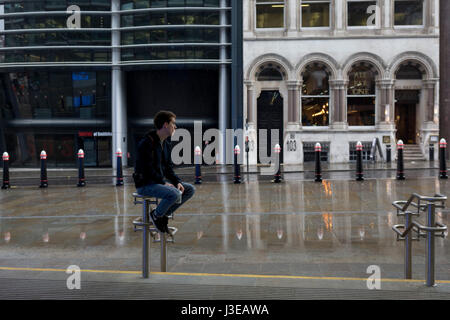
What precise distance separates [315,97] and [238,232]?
1927cm

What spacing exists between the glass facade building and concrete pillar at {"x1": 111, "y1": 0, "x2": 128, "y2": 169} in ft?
0.19

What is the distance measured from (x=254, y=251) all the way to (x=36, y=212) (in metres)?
6.28

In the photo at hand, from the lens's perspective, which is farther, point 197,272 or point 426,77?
point 426,77

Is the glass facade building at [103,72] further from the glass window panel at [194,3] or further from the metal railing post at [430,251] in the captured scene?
the metal railing post at [430,251]

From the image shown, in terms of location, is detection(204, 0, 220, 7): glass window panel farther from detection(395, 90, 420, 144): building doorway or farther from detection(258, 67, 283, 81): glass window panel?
detection(395, 90, 420, 144): building doorway

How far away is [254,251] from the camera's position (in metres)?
7.05

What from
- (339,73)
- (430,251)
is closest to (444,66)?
(339,73)

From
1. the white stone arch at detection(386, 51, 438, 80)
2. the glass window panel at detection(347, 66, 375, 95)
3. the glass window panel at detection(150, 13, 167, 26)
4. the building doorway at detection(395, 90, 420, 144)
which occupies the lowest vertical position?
the building doorway at detection(395, 90, 420, 144)

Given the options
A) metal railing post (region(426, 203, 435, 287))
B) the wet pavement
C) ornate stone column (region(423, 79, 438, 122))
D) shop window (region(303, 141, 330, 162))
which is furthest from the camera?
shop window (region(303, 141, 330, 162))

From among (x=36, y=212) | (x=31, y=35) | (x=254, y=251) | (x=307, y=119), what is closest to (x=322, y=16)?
(x=307, y=119)

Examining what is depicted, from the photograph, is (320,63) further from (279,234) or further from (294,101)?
(279,234)

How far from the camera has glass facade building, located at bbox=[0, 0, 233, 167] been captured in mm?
26531

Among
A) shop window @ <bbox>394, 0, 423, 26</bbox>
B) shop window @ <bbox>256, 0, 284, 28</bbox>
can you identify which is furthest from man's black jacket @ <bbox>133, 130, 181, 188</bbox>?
shop window @ <bbox>394, 0, 423, 26</bbox>
